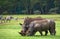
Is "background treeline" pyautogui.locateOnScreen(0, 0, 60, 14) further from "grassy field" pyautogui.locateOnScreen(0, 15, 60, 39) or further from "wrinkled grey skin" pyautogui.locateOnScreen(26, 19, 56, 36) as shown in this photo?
"wrinkled grey skin" pyautogui.locateOnScreen(26, 19, 56, 36)

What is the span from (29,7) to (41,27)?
1.65ft

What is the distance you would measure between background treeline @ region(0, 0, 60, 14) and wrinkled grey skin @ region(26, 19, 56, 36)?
0.29 meters

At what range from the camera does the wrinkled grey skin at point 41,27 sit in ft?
18.3

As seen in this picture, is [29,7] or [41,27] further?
[41,27]

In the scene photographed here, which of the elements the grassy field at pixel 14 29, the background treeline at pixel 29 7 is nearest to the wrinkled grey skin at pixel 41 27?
the grassy field at pixel 14 29

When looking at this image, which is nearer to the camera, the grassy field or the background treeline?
the grassy field

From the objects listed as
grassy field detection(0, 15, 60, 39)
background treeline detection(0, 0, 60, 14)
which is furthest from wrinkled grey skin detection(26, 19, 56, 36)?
background treeline detection(0, 0, 60, 14)

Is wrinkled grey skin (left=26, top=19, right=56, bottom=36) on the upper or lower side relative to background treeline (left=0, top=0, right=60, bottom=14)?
lower

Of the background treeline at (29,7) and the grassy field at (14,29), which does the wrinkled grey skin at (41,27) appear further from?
the background treeline at (29,7)

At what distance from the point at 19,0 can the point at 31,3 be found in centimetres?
21

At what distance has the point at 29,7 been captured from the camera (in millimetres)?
5398

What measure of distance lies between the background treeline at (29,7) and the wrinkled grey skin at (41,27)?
29 cm

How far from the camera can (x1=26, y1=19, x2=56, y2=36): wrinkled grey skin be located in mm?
5574

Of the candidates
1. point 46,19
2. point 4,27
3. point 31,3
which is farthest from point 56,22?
point 4,27
